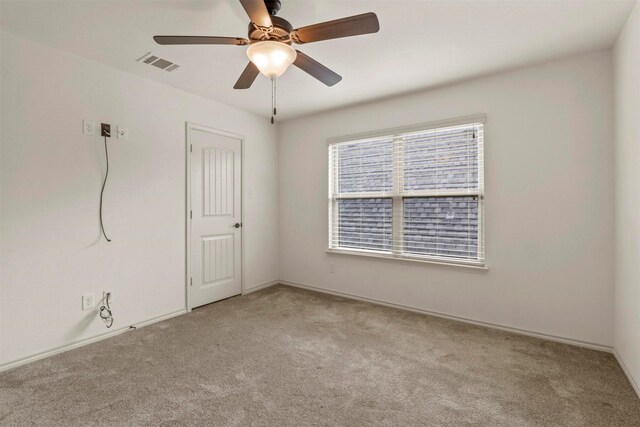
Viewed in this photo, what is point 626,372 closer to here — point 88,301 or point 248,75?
point 248,75

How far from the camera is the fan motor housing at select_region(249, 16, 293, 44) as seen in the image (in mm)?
1768

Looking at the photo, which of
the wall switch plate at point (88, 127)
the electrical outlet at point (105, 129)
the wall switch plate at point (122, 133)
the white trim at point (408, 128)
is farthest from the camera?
the white trim at point (408, 128)

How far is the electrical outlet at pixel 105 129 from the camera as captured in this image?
279 cm

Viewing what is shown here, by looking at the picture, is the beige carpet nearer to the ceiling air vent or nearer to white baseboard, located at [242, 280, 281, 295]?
white baseboard, located at [242, 280, 281, 295]

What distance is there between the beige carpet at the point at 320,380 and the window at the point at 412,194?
0.89m

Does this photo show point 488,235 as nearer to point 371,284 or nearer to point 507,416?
point 371,284

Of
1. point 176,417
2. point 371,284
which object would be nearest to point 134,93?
point 176,417

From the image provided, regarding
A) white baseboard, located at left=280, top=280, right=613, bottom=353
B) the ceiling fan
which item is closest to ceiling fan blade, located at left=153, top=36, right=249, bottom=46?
the ceiling fan

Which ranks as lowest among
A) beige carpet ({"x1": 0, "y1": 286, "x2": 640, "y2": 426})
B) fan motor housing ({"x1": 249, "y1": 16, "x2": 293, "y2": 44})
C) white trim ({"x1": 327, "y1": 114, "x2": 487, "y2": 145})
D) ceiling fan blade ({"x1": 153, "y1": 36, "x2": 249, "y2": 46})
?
beige carpet ({"x1": 0, "y1": 286, "x2": 640, "y2": 426})

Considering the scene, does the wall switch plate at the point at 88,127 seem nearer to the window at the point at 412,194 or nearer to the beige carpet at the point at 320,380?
the beige carpet at the point at 320,380

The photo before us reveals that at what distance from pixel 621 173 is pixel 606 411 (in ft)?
5.44

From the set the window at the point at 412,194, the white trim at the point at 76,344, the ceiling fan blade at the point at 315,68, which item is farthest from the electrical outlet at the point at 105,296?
the ceiling fan blade at the point at 315,68

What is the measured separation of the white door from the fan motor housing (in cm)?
200

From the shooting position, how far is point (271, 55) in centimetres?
185
